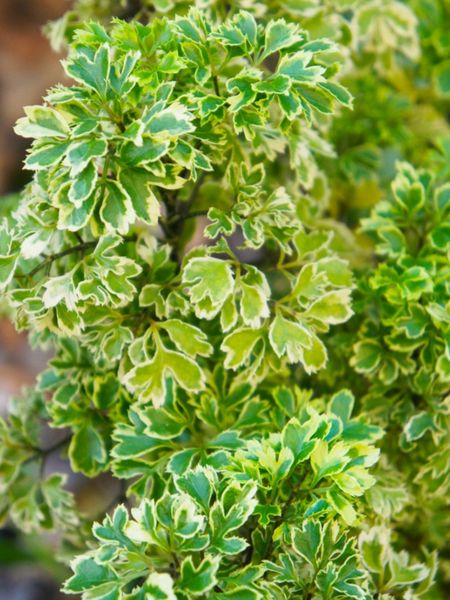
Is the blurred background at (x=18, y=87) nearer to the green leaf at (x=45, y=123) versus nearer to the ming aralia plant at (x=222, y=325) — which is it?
the ming aralia plant at (x=222, y=325)

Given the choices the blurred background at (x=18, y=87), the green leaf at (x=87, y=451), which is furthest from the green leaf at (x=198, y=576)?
the blurred background at (x=18, y=87)

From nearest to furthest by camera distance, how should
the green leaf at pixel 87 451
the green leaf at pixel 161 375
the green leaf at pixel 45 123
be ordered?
the green leaf at pixel 45 123, the green leaf at pixel 161 375, the green leaf at pixel 87 451

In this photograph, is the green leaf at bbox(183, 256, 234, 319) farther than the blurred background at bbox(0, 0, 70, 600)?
No

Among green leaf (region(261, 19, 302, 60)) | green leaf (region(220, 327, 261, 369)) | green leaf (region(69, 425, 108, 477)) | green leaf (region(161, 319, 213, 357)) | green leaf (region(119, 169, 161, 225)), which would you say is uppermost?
green leaf (region(261, 19, 302, 60))

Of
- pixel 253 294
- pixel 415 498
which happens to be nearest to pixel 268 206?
pixel 253 294

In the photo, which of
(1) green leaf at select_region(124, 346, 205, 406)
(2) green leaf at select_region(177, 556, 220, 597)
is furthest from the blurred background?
(2) green leaf at select_region(177, 556, 220, 597)

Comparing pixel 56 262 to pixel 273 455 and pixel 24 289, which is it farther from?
pixel 273 455

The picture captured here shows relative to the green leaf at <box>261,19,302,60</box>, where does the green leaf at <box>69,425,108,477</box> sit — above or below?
below

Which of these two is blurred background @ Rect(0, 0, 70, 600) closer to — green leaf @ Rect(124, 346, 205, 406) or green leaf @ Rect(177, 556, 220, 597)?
green leaf @ Rect(124, 346, 205, 406)
